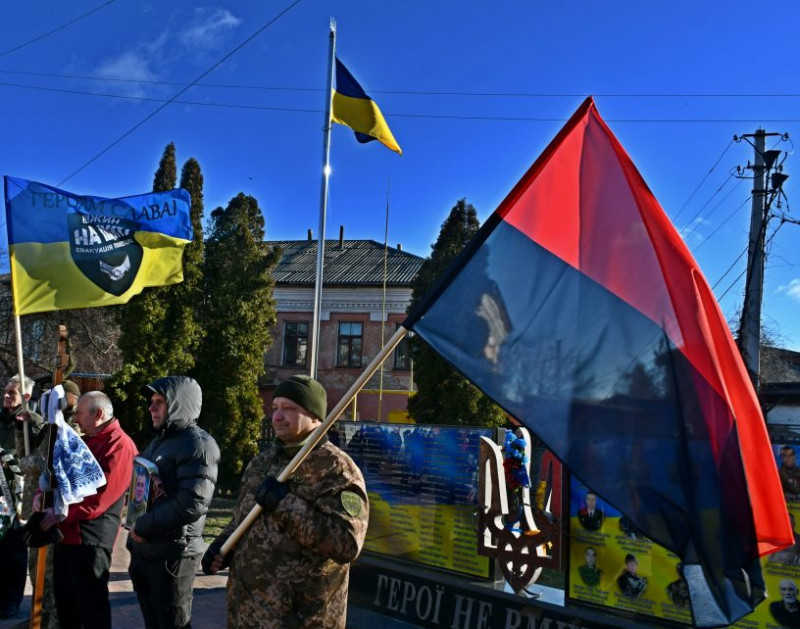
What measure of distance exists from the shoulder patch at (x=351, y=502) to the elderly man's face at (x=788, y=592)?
2.59 metres

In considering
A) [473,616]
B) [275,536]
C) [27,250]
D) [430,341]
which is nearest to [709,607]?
[430,341]

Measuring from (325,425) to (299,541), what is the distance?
0.46 meters

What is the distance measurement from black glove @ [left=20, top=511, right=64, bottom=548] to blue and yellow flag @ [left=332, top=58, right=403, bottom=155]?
6.05 meters

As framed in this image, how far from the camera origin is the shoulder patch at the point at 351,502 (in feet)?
9.09

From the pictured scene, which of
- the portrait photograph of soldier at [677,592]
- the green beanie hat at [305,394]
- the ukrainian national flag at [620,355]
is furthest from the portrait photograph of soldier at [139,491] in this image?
the portrait photograph of soldier at [677,592]

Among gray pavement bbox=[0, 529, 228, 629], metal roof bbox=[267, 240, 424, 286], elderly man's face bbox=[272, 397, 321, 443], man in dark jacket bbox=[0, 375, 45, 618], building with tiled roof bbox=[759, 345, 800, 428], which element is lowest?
gray pavement bbox=[0, 529, 228, 629]

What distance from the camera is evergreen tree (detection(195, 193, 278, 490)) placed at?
18.5 m

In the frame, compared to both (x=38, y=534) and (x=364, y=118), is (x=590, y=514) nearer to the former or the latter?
(x=38, y=534)

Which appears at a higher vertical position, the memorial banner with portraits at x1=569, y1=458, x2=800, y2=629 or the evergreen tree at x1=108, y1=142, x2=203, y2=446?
the evergreen tree at x1=108, y1=142, x2=203, y2=446

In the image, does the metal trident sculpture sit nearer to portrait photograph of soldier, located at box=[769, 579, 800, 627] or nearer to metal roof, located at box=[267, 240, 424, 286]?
portrait photograph of soldier, located at box=[769, 579, 800, 627]

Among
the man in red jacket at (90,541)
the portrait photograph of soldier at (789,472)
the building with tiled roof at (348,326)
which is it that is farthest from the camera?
the building with tiled roof at (348,326)

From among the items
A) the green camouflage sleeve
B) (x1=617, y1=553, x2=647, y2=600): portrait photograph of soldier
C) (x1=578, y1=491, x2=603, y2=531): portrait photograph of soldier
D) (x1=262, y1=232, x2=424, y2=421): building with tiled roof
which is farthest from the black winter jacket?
(x1=262, y1=232, x2=424, y2=421): building with tiled roof

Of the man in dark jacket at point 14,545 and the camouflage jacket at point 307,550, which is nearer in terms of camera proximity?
the camouflage jacket at point 307,550

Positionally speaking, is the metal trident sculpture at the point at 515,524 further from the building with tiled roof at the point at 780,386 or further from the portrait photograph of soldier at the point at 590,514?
the building with tiled roof at the point at 780,386
